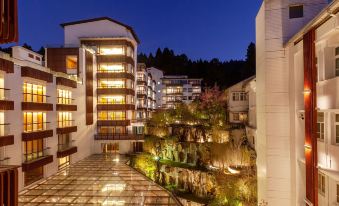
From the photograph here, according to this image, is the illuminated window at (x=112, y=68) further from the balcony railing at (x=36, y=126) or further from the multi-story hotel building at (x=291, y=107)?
the multi-story hotel building at (x=291, y=107)

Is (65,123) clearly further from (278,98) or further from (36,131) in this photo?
(278,98)

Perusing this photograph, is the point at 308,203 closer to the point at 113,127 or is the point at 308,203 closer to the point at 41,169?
the point at 41,169

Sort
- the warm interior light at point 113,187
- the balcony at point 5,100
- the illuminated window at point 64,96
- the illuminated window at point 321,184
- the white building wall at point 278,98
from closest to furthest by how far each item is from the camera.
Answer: the illuminated window at point 321,184
the white building wall at point 278,98
the balcony at point 5,100
the warm interior light at point 113,187
the illuminated window at point 64,96

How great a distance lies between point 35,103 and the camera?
21.2m

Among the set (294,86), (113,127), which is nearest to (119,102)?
(113,127)

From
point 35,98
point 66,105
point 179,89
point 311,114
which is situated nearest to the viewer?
point 311,114

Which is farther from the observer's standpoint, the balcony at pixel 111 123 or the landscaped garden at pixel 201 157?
the balcony at pixel 111 123

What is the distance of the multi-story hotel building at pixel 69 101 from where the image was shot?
757 inches

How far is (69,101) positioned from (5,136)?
1230 centimetres

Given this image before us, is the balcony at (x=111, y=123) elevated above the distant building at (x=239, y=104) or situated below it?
below

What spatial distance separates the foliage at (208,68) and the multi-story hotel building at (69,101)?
35.6 metres

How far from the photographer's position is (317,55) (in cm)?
1186

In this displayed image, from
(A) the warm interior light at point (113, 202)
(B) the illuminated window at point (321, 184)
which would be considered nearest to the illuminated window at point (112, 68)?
(A) the warm interior light at point (113, 202)

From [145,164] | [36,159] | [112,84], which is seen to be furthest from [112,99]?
[36,159]
